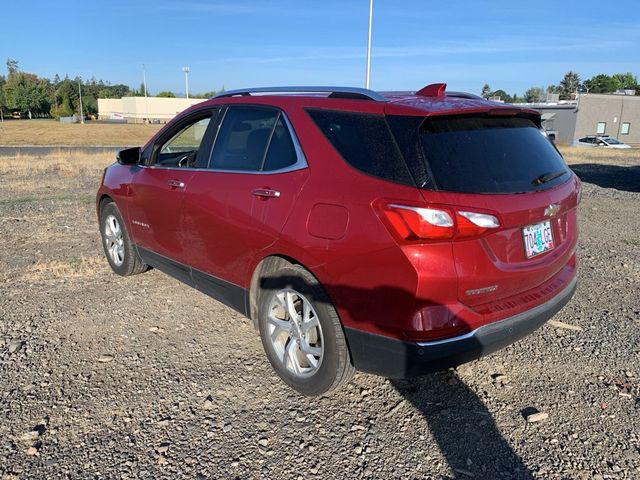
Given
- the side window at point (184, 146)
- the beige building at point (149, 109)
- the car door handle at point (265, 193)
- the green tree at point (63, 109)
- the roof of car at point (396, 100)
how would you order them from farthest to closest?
the green tree at point (63, 109) < the beige building at point (149, 109) < the side window at point (184, 146) < the car door handle at point (265, 193) < the roof of car at point (396, 100)

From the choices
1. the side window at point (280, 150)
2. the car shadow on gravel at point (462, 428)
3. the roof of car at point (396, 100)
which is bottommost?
the car shadow on gravel at point (462, 428)

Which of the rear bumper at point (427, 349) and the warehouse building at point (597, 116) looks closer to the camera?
the rear bumper at point (427, 349)

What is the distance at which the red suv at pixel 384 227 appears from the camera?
2.53m

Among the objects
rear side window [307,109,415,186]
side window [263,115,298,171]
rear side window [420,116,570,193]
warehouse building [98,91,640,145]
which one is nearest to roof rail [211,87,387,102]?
rear side window [307,109,415,186]

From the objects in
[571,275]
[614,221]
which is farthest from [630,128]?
[571,275]

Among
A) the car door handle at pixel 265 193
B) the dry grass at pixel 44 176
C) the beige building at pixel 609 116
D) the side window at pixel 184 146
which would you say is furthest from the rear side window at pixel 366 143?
the beige building at pixel 609 116

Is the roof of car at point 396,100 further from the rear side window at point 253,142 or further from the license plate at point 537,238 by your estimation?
the license plate at point 537,238

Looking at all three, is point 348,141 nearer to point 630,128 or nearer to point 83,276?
point 83,276

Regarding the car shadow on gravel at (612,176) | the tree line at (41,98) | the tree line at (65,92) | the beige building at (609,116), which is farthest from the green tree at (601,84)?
the car shadow on gravel at (612,176)

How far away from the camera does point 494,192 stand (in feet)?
8.67

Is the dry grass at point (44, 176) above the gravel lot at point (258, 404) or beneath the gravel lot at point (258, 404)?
above

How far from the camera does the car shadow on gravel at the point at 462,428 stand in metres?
2.55

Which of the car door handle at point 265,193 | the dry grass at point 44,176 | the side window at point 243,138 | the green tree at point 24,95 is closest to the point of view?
the car door handle at point 265,193

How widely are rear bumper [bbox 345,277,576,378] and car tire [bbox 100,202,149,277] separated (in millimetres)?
3008
